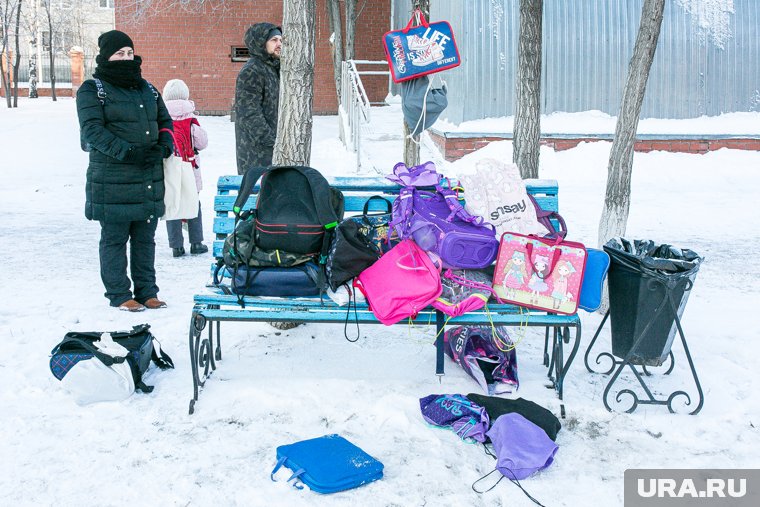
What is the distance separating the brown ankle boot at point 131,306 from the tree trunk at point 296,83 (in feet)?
4.86

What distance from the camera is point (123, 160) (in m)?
5.75

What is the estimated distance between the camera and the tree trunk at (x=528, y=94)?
7734 mm

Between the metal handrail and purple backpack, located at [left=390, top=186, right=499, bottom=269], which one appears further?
the metal handrail

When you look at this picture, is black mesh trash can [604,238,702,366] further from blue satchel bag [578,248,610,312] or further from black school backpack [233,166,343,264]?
black school backpack [233,166,343,264]

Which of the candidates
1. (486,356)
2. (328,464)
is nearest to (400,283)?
(486,356)

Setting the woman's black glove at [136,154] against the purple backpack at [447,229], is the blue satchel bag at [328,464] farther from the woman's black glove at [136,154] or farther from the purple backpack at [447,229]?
the woman's black glove at [136,154]

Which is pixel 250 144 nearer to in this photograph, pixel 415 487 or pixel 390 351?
pixel 390 351

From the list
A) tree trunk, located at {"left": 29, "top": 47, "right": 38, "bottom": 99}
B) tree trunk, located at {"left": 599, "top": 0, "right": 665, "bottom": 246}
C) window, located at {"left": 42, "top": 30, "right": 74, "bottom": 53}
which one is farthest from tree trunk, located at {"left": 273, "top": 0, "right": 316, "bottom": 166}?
window, located at {"left": 42, "top": 30, "right": 74, "bottom": 53}

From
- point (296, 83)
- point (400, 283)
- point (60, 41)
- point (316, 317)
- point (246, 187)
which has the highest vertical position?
point (60, 41)

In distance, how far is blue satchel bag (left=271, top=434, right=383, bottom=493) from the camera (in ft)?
11.8

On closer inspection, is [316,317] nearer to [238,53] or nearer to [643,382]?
[643,382]

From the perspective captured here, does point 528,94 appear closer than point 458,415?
No

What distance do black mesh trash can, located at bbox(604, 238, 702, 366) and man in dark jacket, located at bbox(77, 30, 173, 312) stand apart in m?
3.20

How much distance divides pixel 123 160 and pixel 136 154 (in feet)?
0.32
